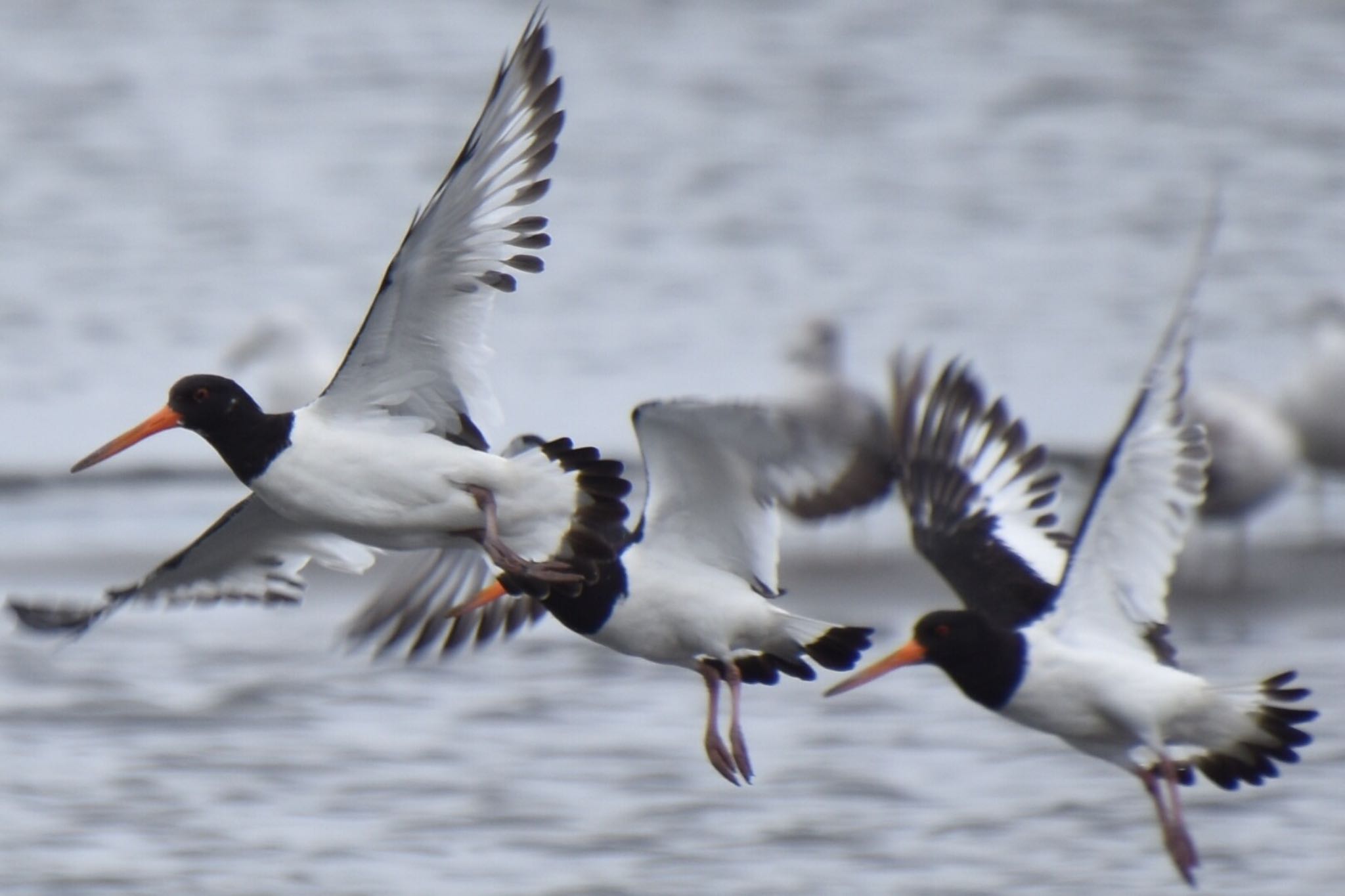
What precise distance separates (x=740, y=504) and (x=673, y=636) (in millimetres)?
390

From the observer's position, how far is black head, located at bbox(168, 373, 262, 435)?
20.2 feet

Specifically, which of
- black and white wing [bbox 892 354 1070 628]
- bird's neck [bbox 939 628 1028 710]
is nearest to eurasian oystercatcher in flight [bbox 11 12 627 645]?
bird's neck [bbox 939 628 1028 710]

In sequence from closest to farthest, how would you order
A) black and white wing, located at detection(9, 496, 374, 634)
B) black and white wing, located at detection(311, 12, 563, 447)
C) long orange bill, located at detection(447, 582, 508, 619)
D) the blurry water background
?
black and white wing, located at detection(311, 12, 563, 447)
long orange bill, located at detection(447, 582, 508, 619)
black and white wing, located at detection(9, 496, 374, 634)
the blurry water background

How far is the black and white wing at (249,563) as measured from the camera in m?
6.98

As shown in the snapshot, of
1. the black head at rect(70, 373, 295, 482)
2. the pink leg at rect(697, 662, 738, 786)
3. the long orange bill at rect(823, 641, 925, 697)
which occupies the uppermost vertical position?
the black head at rect(70, 373, 295, 482)

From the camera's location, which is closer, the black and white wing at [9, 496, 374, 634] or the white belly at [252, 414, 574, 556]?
the white belly at [252, 414, 574, 556]

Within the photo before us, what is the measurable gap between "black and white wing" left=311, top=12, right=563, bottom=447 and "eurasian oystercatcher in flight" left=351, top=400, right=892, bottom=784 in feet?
1.69

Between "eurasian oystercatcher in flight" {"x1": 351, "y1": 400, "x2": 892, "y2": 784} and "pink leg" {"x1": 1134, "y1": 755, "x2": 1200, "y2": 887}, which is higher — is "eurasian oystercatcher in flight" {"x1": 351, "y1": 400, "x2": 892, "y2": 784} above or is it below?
above

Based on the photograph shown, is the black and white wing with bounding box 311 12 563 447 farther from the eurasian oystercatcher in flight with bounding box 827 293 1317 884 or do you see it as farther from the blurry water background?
the blurry water background

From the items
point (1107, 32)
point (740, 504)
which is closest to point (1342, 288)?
point (1107, 32)

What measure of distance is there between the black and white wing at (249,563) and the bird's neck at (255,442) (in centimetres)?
81

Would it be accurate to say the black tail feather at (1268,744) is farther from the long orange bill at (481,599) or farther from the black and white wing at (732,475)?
the long orange bill at (481,599)

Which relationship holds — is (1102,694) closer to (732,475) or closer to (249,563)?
(732,475)

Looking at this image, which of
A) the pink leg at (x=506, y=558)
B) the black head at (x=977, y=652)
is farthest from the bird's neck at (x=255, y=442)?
the black head at (x=977, y=652)
